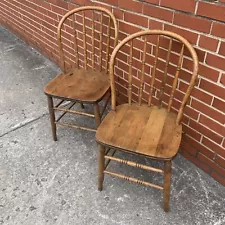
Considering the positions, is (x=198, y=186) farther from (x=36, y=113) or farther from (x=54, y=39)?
(x=54, y=39)

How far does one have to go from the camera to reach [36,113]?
234cm

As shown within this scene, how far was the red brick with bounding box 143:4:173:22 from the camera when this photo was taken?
→ 146cm

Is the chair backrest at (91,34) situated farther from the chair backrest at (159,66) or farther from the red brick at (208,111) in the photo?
the red brick at (208,111)

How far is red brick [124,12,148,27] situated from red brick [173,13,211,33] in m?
0.23

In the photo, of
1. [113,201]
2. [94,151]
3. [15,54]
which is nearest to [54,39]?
[15,54]

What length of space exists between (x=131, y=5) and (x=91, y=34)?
534mm

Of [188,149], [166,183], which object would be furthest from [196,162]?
[166,183]

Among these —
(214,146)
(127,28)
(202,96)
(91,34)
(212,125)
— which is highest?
(127,28)

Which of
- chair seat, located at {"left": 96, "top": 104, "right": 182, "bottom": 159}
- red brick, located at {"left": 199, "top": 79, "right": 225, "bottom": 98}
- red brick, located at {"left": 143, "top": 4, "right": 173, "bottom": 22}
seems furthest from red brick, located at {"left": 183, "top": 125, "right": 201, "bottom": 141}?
red brick, located at {"left": 143, "top": 4, "right": 173, "bottom": 22}

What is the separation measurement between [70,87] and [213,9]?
102cm

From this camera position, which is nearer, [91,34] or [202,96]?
[202,96]

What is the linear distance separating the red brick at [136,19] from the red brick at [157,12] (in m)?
0.05

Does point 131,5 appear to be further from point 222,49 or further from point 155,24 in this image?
point 222,49

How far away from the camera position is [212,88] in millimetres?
1450
